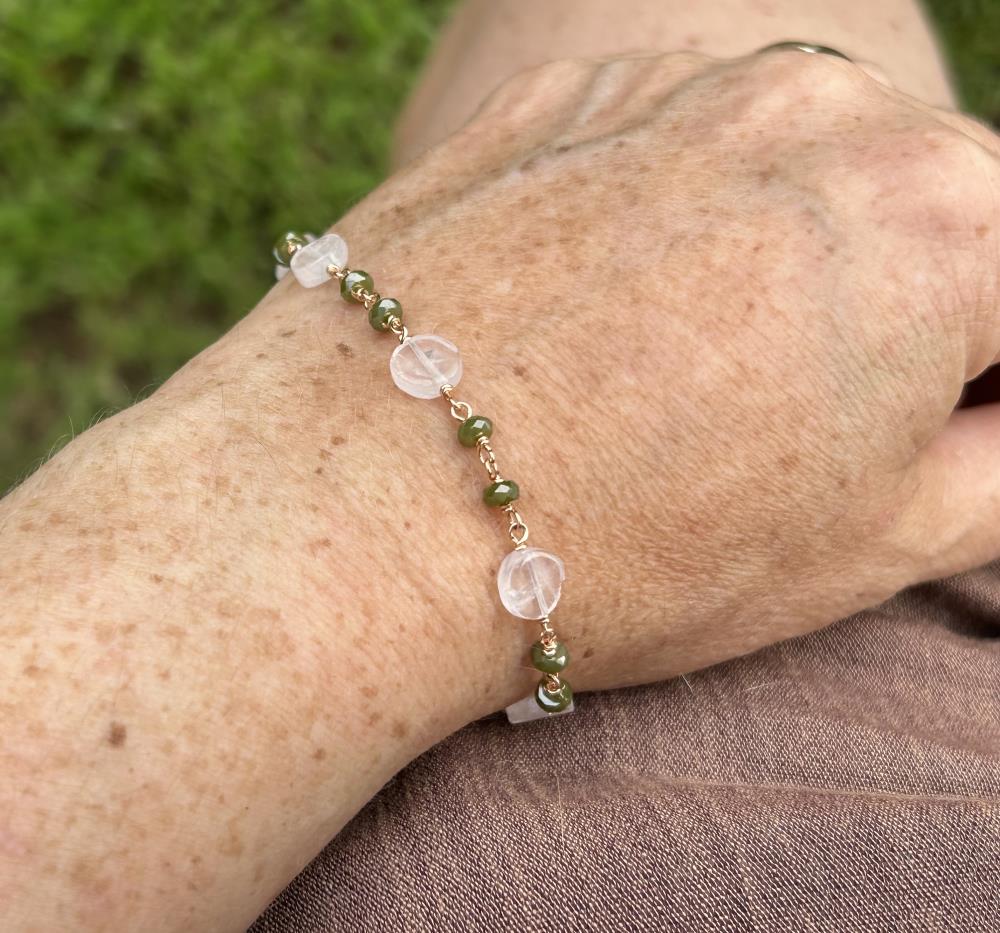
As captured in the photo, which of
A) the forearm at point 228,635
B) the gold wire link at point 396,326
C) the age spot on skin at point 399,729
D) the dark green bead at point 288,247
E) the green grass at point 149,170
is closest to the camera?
the forearm at point 228,635

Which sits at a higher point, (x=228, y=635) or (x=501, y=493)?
(x=228, y=635)

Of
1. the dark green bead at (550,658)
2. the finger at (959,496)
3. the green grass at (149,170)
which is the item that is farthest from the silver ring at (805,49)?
the green grass at (149,170)

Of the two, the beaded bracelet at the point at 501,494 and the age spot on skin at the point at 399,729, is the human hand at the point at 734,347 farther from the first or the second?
the age spot on skin at the point at 399,729

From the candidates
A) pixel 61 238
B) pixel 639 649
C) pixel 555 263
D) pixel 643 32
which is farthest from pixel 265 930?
pixel 61 238

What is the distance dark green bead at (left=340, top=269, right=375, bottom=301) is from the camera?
1.25m

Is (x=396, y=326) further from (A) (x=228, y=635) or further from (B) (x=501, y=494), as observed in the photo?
(A) (x=228, y=635)

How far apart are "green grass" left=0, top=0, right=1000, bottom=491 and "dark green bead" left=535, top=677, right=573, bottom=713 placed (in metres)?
1.84

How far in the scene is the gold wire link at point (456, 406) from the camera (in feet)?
3.81

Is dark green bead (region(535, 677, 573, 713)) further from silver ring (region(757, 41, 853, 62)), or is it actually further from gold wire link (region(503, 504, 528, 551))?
silver ring (region(757, 41, 853, 62))

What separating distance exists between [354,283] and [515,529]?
38 cm

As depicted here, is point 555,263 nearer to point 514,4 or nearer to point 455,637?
point 455,637

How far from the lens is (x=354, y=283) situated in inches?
49.1

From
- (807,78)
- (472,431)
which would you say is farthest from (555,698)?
(807,78)

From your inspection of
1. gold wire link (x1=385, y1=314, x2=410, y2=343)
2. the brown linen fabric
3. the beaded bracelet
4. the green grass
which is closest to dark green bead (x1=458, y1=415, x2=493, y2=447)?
the beaded bracelet
